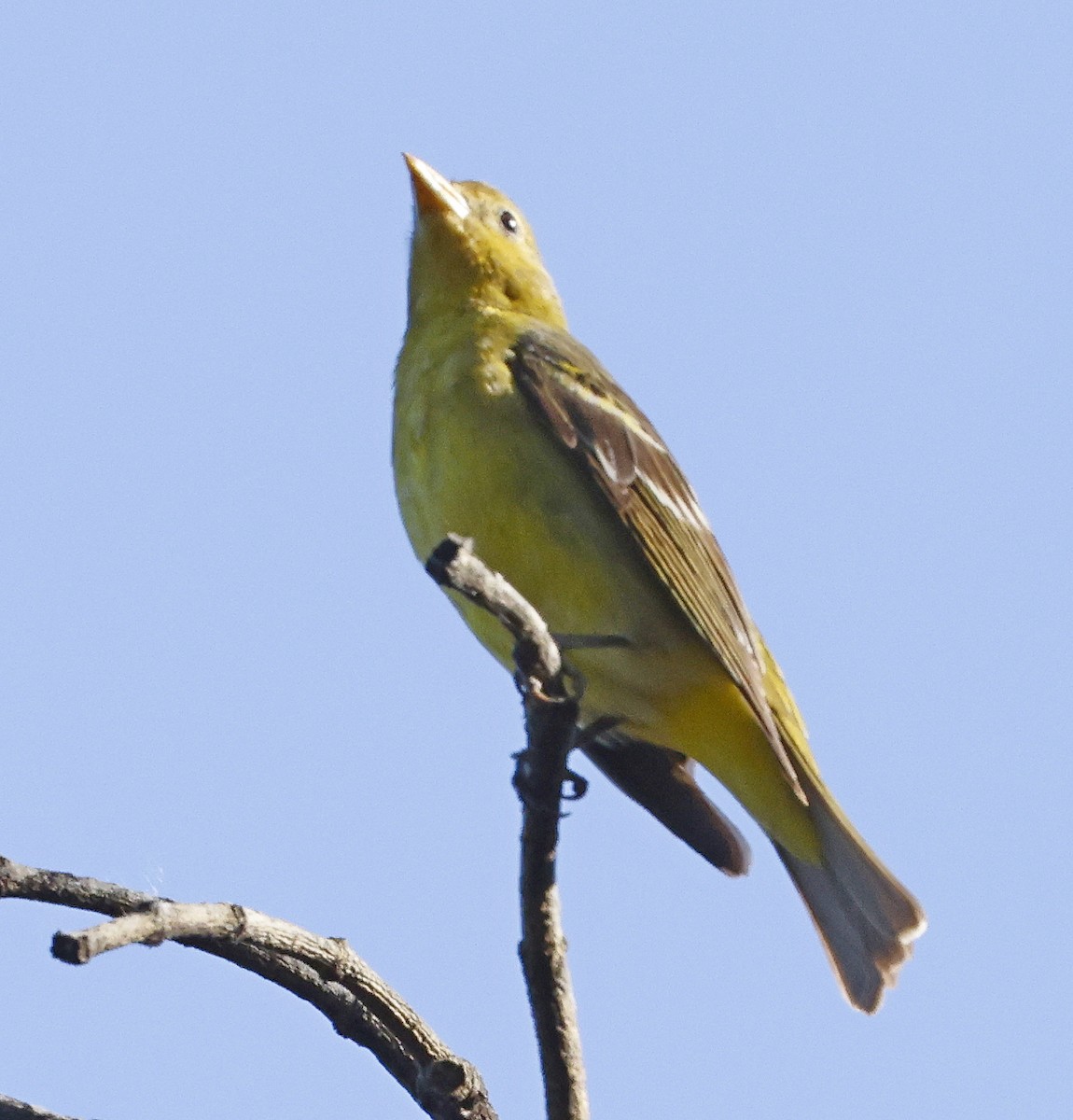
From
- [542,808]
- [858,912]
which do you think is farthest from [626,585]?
[542,808]

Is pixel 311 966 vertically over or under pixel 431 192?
under

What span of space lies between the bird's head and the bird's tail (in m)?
1.95

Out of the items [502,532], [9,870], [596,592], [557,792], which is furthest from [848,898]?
[9,870]

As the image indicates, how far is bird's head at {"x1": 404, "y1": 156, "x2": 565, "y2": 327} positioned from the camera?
17.8ft

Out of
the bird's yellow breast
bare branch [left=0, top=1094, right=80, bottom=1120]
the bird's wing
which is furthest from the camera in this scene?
the bird's wing

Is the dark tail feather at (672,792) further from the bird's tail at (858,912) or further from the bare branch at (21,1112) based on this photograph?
the bare branch at (21,1112)

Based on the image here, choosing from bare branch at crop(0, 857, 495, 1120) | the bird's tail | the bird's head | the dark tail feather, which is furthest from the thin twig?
the bird's head

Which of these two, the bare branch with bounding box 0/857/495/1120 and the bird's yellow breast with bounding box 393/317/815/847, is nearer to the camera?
the bare branch with bounding box 0/857/495/1120

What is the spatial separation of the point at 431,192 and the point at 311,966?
327 cm

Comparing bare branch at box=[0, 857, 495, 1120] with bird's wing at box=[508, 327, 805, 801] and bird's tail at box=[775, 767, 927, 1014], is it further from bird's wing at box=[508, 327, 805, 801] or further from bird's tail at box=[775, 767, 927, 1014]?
bird's tail at box=[775, 767, 927, 1014]

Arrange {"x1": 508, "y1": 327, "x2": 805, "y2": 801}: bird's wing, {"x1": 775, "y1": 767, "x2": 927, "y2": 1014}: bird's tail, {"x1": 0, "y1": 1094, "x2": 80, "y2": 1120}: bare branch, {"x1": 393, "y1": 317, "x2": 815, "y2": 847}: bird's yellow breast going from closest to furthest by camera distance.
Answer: {"x1": 0, "y1": 1094, "x2": 80, "y2": 1120}: bare branch < {"x1": 393, "y1": 317, "x2": 815, "y2": 847}: bird's yellow breast < {"x1": 508, "y1": 327, "x2": 805, "y2": 801}: bird's wing < {"x1": 775, "y1": 767, "x2": 927, "y2": 1014}: bird's tail

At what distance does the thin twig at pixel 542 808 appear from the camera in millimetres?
2971

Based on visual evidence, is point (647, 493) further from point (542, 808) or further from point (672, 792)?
point (542, 808)

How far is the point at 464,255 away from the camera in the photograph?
549 centimetres
